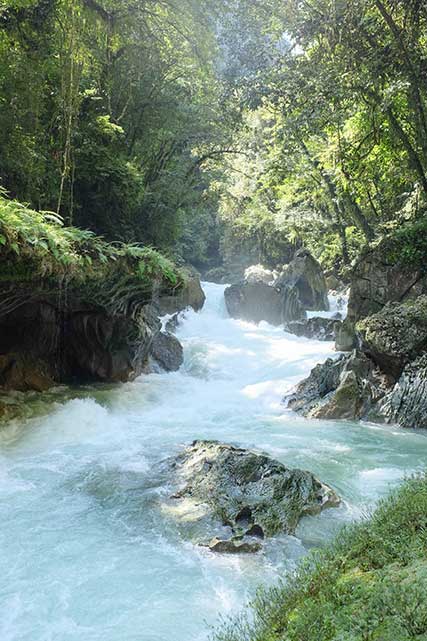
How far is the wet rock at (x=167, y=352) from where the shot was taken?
16769mm

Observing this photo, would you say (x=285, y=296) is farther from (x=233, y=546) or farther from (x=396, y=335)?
(x=233, y=546)

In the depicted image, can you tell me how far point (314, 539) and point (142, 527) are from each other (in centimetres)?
203

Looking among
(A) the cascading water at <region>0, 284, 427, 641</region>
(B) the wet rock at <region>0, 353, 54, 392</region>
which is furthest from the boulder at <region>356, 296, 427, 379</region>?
(B) the wet rock at <region>0, 353, 54, 392</region>

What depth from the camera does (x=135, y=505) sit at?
21.1 feet

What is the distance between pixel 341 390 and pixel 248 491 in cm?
569

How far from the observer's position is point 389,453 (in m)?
8.79

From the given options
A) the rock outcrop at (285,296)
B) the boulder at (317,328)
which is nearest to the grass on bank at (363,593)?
the boulder at (317,328)

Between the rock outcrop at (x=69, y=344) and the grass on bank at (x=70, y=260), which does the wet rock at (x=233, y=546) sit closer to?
the grass on bank at (x=70, y=260)

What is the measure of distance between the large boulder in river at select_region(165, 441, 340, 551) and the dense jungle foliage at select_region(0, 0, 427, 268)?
683cm

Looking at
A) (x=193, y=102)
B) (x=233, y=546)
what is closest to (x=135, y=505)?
(x=233, y=546)

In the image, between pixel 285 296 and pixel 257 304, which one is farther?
pixel 257 304

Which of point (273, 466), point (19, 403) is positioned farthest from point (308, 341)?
point (273, 466)

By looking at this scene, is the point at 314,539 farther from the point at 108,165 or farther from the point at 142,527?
the point at 108,165

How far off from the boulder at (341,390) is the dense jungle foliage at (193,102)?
550 cm
